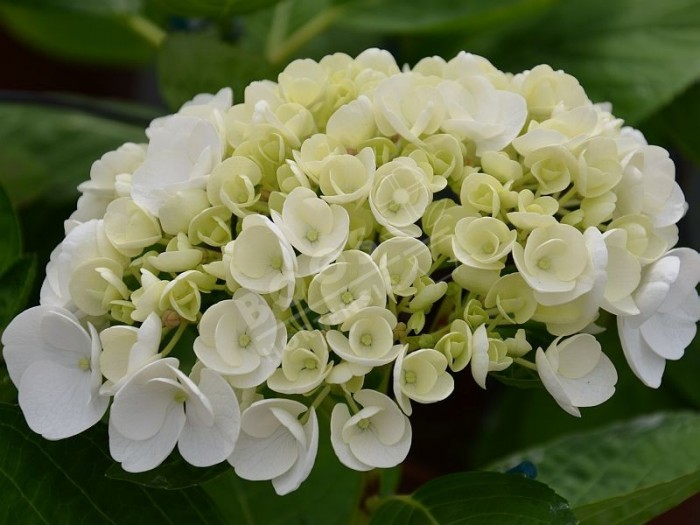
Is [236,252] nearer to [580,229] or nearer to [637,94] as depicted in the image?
[580,229]

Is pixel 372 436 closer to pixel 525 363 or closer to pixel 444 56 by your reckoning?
pixel 525 363

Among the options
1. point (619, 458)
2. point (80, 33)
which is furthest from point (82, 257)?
point (80, 33)

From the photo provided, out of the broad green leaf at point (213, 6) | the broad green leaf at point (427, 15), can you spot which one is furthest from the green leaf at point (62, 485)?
the broad green leaf at point (427, 15)

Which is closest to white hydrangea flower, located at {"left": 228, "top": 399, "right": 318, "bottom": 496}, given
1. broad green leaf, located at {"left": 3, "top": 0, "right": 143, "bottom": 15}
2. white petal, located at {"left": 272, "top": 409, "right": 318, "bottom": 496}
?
white petal, located at {"left": 272, "top": 409, "right": 318, "bottom": 496}

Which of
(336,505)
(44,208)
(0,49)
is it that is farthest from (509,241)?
(0,49)

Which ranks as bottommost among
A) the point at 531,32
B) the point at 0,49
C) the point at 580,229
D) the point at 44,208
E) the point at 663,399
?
the point at 0,49

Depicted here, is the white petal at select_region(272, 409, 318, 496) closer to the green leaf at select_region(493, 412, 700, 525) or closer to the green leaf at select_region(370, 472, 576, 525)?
the green leaf at select_region(370, 472, 576, 525)
